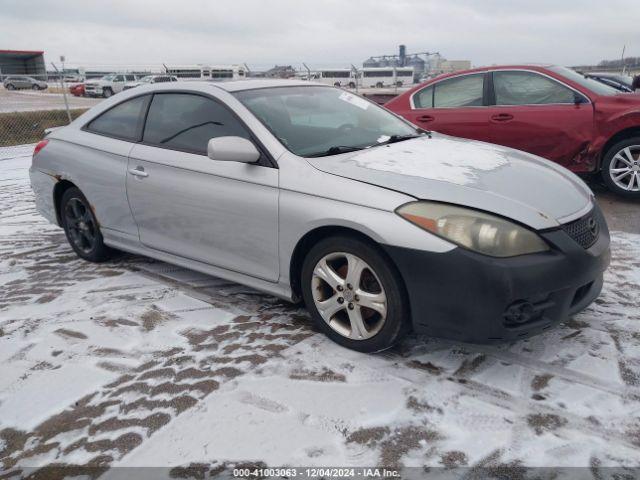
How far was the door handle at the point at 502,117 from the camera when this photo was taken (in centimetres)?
600

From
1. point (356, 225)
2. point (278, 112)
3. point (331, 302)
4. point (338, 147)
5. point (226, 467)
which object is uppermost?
point (278, 112)

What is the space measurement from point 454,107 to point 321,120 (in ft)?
10.9

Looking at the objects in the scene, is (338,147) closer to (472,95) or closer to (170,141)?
(170,141)

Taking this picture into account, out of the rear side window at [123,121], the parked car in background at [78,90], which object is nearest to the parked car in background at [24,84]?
the parked car in background at [78,90]

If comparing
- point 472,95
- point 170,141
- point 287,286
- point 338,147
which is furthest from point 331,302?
point 472,95

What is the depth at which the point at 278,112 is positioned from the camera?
3410mm

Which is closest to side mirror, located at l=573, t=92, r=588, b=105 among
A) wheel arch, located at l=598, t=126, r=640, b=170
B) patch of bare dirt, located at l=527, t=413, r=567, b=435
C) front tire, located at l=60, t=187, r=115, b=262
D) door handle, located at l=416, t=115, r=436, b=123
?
wheel arch, located at l=598, t=126, r=640, b=170

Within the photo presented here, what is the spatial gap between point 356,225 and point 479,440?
1142 mm

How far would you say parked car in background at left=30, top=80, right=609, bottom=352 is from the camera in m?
2.48

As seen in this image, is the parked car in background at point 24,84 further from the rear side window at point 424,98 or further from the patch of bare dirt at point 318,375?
the patch of bare dirt at point 318,375

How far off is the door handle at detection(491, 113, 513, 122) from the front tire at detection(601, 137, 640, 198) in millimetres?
1106

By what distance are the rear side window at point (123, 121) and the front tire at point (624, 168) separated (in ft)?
15.6

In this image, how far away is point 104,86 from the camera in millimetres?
35750

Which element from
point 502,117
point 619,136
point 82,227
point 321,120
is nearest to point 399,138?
point 321,120
